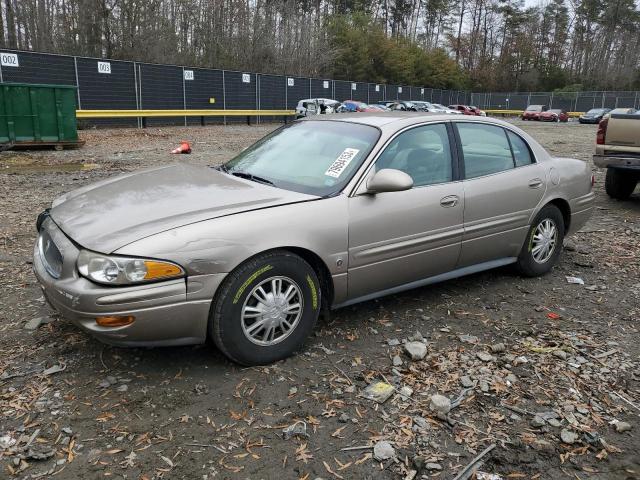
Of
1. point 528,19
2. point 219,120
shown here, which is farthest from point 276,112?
point 528,19

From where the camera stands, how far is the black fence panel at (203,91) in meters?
26.2

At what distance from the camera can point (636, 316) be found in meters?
4.41

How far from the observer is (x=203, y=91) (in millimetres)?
26953

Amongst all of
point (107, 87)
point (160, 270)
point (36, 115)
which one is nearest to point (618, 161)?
point (160, 270)

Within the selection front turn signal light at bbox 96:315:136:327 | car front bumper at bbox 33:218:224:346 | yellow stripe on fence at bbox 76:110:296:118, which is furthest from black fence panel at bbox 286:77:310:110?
front turn signal light at bbox 96:315:136:327

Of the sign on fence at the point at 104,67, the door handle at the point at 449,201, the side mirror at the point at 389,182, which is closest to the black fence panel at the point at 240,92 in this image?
the sign on fence at the point at 104,67

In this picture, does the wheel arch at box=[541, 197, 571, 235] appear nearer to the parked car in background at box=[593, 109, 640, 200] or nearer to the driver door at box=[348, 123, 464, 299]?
the driver door at box=[348, 123, 464, 299]

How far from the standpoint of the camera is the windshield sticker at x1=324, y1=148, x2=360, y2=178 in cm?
379

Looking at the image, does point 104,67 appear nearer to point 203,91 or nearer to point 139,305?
point 203,91

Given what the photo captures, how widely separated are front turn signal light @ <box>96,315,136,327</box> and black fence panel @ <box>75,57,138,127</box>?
20740 mm

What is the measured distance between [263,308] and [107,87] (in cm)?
2175

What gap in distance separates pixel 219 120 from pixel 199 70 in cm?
289

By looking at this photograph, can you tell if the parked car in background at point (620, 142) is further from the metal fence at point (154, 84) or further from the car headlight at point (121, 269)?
the metal fence at point (154, 84)

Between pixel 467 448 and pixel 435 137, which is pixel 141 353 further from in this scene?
pixel 435 137
